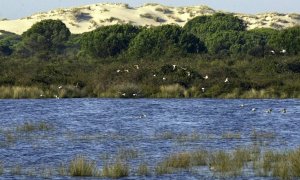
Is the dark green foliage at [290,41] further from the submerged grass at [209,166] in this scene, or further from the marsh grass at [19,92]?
the submerged grass at [209,166]

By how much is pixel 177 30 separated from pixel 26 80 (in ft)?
156

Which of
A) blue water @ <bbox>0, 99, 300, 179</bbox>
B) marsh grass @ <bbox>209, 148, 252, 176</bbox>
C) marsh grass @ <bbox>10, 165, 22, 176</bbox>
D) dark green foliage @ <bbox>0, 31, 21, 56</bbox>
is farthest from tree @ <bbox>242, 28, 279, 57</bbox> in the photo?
marsh grass @ <bbox>10, 165, 22, 176</bbox>

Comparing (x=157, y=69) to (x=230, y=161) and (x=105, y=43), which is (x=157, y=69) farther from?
(x=230, y=161)

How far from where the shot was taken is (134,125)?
4462 centimetres

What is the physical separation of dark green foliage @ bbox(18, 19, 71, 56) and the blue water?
6704cm

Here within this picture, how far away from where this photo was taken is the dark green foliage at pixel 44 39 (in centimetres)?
13000

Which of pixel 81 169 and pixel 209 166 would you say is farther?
pixel 209 166

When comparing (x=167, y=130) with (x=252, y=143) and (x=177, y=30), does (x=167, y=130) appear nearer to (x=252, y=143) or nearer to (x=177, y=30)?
(x=252, y=143)

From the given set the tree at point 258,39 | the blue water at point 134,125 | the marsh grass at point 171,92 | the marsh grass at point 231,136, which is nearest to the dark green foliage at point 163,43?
the tree at point 258,39

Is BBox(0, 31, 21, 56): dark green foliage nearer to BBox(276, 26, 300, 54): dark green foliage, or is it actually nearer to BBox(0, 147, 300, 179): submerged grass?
BBox(276, 26, 300, 54): dark green foliage

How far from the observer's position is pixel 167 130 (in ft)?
138

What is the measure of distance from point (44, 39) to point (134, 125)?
3526 inches

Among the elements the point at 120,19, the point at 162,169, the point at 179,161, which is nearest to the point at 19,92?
the point at 179,161

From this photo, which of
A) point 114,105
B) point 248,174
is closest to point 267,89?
point 114,105
